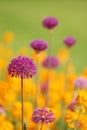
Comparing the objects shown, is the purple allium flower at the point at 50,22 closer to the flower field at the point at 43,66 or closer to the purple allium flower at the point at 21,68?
the flower field at the point at 43,66

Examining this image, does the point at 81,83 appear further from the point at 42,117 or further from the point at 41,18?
the point at 41,18

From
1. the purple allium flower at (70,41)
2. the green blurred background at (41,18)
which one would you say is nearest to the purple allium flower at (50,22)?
the purple allium flower at (70,41)

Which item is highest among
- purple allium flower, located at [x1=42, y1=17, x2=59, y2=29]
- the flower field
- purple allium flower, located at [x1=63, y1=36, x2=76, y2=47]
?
purple allium flower, located at [x1=42, y1=17, x2=59, y2=29]

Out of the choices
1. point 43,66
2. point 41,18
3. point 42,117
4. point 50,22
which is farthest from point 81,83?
point 41,18

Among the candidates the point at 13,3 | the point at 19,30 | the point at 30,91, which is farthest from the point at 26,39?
the point at 30,91

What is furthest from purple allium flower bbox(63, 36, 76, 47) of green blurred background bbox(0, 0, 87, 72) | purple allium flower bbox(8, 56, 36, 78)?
green blurred background bbox(0, 0, 87, 72)

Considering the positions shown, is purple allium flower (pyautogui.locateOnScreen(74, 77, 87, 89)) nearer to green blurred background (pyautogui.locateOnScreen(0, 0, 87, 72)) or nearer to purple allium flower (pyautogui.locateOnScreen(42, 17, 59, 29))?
purple allium flower (pyautogui.locateOnScreen(42, 17, 59, 29))
